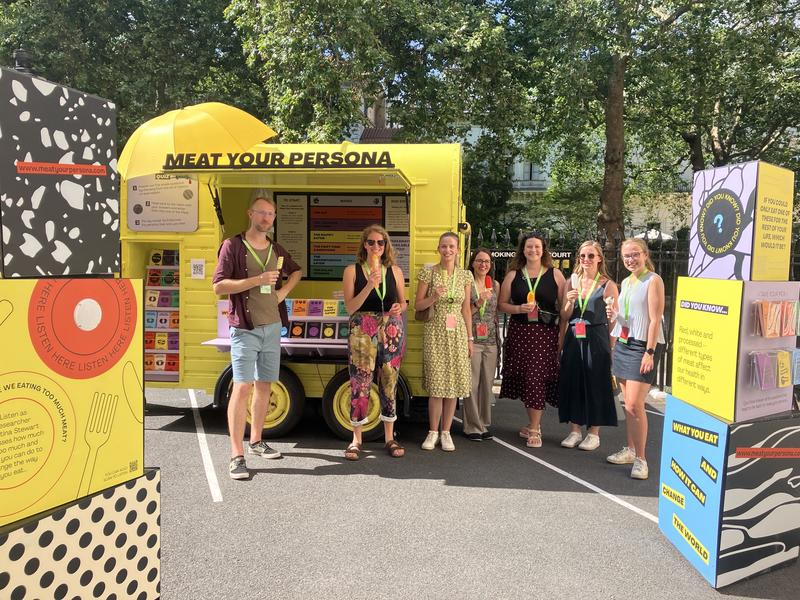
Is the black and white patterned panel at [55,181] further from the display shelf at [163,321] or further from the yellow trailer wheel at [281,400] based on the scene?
the display shelf at [163,321]

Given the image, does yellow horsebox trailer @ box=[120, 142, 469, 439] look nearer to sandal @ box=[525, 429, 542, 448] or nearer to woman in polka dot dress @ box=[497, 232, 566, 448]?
woman in polka dot dress @ box=[497, 232, 566, 448]

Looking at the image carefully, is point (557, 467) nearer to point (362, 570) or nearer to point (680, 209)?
point (362, 570)

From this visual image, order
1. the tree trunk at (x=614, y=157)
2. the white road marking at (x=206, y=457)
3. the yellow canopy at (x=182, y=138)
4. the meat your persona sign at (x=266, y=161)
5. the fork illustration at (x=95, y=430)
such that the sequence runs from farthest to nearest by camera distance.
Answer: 1. the tree trunk at (x=614, y=157)
2. the meat your persona sign at (x=266, y=161)
3. the yellow canopy at (x=182, y=138)
4. the white road marking at (x=206, y=457)
5. the fork illustration at (x=95, y=430)

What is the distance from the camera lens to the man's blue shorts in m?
4.27

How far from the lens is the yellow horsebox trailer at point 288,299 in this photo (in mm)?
4812

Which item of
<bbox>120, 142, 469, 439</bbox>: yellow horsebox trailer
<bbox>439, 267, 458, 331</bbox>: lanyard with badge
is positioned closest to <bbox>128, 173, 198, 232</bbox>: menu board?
<bbox>120, 142, 469, 439</bbox>: yellow horsebox trailer

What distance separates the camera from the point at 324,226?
679 cm

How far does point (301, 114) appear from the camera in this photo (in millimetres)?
11008

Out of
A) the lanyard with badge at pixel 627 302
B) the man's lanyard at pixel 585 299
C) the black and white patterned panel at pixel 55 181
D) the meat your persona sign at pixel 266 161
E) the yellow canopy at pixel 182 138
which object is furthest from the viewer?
the man's lanyard at pixel 585 299

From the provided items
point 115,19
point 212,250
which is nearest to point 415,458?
point 212,250

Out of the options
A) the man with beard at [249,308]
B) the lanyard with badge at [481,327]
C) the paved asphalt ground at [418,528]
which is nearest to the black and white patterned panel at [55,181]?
the paved asphalt ground at [418,528]

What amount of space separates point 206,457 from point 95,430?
3.36m

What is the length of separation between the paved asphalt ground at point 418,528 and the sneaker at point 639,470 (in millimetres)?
70

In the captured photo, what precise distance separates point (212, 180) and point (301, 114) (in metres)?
6.29
